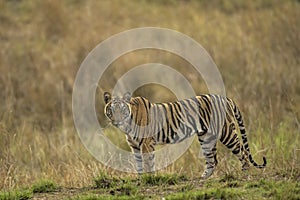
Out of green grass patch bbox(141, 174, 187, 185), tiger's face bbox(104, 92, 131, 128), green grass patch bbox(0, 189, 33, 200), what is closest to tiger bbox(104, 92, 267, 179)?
tiger's face bbox(104, 92, 131, 128)

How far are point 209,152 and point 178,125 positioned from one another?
0.58 meters

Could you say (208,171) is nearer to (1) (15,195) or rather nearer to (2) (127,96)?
(2) (127,96)

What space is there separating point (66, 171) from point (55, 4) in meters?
10.4

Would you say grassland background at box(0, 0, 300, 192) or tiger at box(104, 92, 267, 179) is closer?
tiger at box(104, 92, 267, 179)

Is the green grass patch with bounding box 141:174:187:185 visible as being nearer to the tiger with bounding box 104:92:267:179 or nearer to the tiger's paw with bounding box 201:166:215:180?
the tiger with bounding box 104:92:267:179

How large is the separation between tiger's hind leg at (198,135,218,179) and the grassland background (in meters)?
1.76

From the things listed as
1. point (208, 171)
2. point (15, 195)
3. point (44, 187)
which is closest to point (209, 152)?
point (208, 171)

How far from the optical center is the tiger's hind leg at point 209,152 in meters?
8.78

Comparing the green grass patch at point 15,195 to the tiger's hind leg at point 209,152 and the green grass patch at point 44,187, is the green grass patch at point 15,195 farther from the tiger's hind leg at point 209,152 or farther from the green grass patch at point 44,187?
the tiger's hind leg at point 209,152

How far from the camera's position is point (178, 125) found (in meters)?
8.71

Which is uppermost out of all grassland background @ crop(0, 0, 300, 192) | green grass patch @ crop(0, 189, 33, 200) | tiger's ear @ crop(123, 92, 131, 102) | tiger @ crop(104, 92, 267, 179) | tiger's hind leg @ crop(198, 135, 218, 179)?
grassland background @ crop(0, 0, 300, 192)

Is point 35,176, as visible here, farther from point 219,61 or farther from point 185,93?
point 219,61

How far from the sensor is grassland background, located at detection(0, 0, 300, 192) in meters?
12.3

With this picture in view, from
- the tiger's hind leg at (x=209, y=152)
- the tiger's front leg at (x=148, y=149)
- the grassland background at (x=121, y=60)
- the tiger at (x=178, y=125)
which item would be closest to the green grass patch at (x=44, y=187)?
the tiger at (x=178, y=125)
